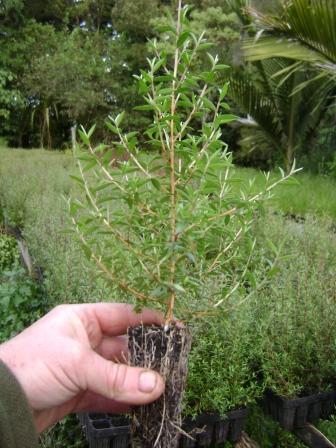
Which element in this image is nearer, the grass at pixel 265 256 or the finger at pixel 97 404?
the finger at pixel 97 404

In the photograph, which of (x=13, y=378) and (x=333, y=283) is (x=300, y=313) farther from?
(x=13, y=378)

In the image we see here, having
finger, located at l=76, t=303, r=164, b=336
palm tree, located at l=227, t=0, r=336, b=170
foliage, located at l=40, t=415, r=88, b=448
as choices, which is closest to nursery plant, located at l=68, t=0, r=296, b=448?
finger, located at l=76, t=303, r=164, b=336

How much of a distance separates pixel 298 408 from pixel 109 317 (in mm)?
1275

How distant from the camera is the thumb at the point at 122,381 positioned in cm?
130

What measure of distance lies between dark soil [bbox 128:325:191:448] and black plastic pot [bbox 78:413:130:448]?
3.04 ft

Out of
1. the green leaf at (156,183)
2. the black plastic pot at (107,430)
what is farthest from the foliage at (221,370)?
the green leaf at (156,183)

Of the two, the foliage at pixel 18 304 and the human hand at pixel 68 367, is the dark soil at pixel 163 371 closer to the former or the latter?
the human hand at pixel 68 367

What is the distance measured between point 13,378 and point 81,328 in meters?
0.28

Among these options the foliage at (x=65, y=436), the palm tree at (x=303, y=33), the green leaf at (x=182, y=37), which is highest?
the palm tree at (x=303, y=33)

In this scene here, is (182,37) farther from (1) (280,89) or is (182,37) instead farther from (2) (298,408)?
(1) (280,89)

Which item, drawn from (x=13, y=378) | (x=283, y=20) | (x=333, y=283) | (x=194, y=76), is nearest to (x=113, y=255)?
(x=13, y=378)

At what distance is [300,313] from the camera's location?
2686 millimetres

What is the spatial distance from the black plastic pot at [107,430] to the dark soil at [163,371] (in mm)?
927

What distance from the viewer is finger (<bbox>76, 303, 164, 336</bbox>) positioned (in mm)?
1635
